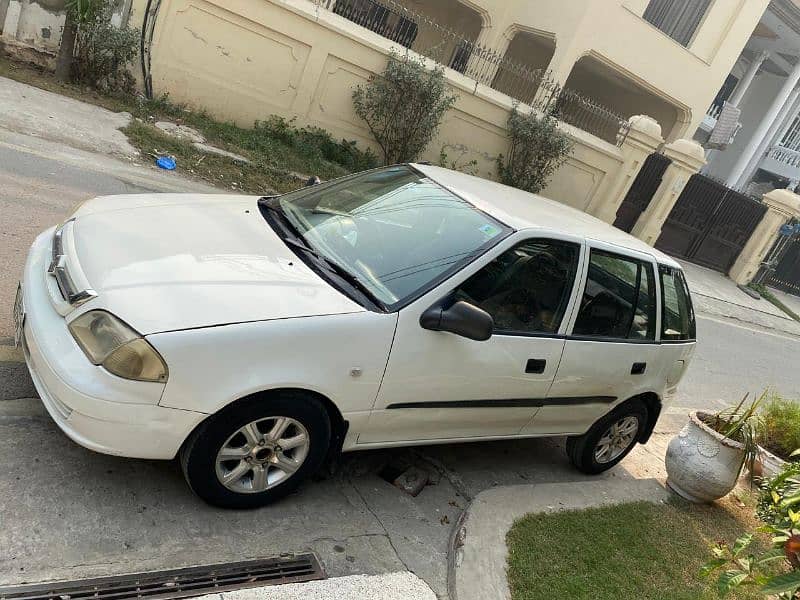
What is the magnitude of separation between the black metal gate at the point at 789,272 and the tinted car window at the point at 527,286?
2078cm

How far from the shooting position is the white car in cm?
271

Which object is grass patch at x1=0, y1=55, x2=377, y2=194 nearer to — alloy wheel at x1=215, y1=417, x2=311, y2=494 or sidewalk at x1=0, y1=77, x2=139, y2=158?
sidewalk at x1=0, y1=77, x2=139, y2=158

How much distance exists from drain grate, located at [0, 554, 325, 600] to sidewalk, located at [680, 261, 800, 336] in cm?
1271

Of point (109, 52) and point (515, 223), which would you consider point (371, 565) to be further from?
point (109, 52)

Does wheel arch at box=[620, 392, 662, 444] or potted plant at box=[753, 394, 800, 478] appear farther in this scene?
potted plant at box=[753, 394, 800, 478]

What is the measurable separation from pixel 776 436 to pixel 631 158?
11.3 m

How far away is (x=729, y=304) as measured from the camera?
16.0m

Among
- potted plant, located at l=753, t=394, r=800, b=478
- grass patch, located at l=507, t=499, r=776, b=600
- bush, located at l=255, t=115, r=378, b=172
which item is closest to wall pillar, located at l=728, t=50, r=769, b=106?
bush, located at l=255, t=115, r=378, b=172

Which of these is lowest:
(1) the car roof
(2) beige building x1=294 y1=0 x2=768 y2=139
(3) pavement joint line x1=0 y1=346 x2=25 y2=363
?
(3) pavement joint line x1=0 y1=346 x2=25 y2=363

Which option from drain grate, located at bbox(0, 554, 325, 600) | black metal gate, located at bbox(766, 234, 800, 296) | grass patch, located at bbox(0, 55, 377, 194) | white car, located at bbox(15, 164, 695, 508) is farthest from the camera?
black metal gate, located at bbox(766, 234, 800, 296)

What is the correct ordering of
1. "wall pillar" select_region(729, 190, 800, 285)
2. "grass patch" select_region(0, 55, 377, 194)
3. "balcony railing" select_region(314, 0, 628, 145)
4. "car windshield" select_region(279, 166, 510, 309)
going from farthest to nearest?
"wall pillar" select_region(729, 190, 800, 285) → "balcony railing" select_region(314, 0, 628, 145) → "grass patch" select_region(0, 55, 377, 194) → "car windshield" select_region(279, 166, 510, 309)

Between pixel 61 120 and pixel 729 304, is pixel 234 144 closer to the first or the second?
pixel 61 120

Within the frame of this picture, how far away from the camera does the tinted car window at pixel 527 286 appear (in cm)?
354

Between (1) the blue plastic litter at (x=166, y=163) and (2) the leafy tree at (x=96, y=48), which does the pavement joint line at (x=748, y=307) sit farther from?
(2) the leafy tree at (x=96, y=48)
